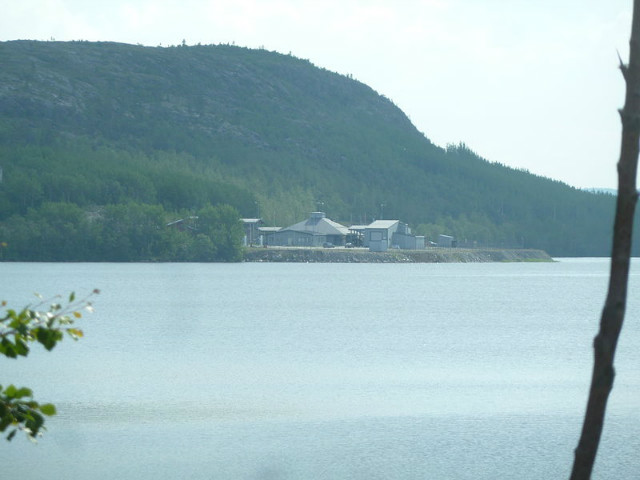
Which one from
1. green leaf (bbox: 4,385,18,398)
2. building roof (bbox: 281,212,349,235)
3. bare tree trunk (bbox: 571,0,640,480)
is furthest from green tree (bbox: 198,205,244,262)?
bare tree trunk (bbox: 571,0,640,480)

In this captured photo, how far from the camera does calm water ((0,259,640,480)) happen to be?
19.7 meters

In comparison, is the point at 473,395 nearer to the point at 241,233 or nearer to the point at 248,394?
the point at 248,394

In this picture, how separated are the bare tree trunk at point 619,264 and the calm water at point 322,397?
13.4 meters

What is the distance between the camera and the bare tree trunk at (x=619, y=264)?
5379 millimetres

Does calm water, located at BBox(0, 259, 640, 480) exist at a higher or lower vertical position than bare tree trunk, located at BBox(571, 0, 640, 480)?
lower

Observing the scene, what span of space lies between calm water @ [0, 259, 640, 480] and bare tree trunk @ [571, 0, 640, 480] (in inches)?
526

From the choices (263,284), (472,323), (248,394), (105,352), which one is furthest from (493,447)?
(263,284)

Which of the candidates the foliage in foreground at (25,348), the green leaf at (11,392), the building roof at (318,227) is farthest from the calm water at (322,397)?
the building roof at (318,227)

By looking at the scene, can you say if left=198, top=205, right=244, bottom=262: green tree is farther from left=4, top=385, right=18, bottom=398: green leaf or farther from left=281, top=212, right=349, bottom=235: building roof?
left=4, top=385, right=18, bottom=398: green leaf

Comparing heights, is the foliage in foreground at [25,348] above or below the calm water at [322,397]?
above

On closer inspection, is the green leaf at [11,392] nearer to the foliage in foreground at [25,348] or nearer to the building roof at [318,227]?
the foliage in foreground at [25,348]

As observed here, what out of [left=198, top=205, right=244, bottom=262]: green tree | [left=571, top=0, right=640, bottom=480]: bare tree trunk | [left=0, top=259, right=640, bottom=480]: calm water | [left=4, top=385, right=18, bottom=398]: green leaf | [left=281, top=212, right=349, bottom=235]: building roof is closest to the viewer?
[left=571, top=0, right=640, bottom=480]: bare tree trunk

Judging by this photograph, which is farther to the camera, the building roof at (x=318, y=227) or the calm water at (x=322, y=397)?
the building roof at (x=318, y=227)

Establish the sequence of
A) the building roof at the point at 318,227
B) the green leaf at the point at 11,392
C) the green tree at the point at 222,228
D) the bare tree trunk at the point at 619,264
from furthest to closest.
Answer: the building roof at the point at 318,227 < the green tree at the point at 222,228 < the green leaf at the point at 11,392 < the bare tree trunk at the point at 619,264
